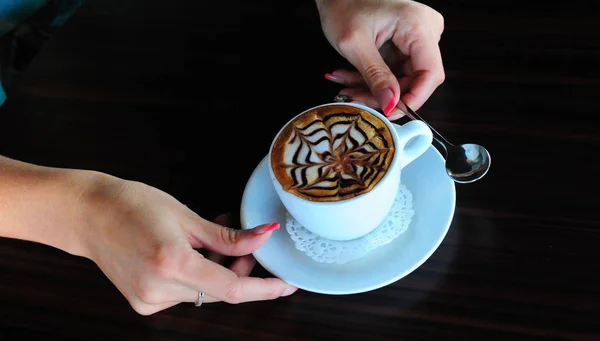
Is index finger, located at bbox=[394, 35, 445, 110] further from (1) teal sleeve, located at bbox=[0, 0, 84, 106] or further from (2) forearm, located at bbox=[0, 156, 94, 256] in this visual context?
(1) teal sleeve, located at bbox=[0, 0, 84, 106]

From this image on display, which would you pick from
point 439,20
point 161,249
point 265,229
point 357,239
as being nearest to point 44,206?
point 161,249

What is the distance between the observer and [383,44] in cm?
102

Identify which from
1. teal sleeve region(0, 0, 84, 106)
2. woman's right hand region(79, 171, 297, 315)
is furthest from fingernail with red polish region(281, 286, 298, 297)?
teal sleeve region(0, 0, 84, 106)

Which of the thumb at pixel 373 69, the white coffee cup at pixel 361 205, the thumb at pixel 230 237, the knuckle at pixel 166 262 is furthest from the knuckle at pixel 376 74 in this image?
the knuckle at pixel 166 262

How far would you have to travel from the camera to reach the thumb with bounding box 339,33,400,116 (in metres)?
0.91

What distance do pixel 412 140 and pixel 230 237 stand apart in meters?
0.30

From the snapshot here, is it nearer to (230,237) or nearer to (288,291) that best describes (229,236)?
(230,237)

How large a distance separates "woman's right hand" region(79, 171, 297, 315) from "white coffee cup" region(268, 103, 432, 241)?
55 millimetres

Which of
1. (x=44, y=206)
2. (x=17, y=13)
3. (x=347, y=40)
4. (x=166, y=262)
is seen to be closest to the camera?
(x=166, y=262)

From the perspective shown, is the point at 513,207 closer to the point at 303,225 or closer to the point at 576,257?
the point at 576,257

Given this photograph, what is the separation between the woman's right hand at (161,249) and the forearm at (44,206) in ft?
0.07

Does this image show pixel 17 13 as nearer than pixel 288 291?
No

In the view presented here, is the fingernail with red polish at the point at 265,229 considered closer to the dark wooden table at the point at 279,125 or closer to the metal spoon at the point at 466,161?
the dark wooden table at the point at 279,125

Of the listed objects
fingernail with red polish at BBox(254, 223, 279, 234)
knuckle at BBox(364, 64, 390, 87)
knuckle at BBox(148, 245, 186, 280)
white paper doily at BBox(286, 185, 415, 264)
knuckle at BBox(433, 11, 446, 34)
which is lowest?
white paper doily at BBox(286, 185, 415, 264)
